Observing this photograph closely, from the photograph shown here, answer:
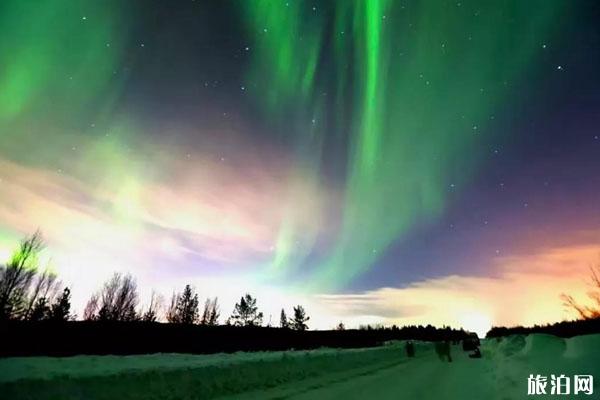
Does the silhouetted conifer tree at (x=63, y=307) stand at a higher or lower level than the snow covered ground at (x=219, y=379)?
higher

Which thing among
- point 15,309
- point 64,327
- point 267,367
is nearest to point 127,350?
point 64,327

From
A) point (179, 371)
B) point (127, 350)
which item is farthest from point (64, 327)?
point (179, 371)

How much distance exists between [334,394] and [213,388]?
3889mm

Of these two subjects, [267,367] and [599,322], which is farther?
[599,322]

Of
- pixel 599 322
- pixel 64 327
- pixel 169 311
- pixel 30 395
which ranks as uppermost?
pixel 169 311

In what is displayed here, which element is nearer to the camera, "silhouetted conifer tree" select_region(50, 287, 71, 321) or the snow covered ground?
the snow covered ground

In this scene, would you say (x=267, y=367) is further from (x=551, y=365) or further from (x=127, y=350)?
(x=127, y=350)

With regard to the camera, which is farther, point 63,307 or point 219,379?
point 63,307

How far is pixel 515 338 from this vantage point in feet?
86.4

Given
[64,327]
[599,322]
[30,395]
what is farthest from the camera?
[599,322]

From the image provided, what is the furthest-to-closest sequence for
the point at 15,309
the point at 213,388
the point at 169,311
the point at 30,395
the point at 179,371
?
the point at 169,311 < the point at 15,309 < the point at 213,388 < the point at 179,371 < the point at 30,395

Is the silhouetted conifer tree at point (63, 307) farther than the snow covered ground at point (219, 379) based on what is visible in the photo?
Yes

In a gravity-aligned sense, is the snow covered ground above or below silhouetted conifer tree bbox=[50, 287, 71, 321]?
below

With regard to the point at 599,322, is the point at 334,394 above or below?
below
